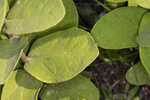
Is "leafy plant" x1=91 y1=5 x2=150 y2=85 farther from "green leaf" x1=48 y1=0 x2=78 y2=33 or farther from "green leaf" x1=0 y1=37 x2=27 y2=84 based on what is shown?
Result: "green leaf" x1=0 y1=37 x2=27 y2=84

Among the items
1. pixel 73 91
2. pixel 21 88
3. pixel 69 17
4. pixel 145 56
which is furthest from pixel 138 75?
pixel 21 88

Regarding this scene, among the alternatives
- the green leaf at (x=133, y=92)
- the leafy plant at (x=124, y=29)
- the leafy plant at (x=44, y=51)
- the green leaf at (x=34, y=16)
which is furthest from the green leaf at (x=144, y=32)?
the green leaf at (x=133, y=92)

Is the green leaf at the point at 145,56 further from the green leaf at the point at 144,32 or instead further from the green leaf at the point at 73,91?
the green leaf at the point at 73,91

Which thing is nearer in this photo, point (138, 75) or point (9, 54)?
point (9, 54)

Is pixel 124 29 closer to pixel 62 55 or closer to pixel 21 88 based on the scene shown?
pixel 62 55

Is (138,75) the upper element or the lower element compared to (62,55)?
lower

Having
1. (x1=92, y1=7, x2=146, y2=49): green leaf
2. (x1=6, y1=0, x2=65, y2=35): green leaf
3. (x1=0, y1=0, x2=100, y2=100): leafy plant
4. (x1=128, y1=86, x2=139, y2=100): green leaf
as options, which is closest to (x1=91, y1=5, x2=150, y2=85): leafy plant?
(x1=92, y1=7, x2=146, y2=49): green leaf

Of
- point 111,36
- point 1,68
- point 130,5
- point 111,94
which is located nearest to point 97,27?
point 111,36
